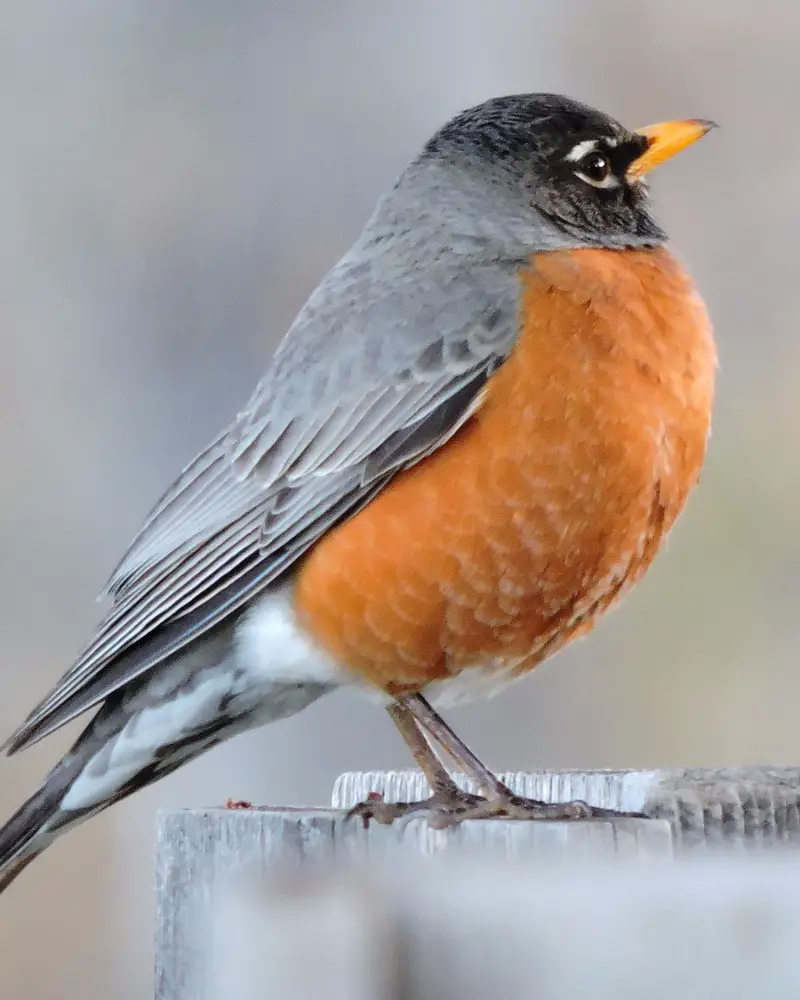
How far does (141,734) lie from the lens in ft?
7.97

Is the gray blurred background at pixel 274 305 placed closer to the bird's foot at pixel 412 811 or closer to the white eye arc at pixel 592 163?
the white eye arc at pixel 592 163

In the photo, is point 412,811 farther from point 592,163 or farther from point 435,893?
point 592,163

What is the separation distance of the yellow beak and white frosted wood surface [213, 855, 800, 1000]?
1660 millimetres

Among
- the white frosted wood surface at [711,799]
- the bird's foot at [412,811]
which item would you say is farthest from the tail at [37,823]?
the white frosted wood surface at [711,799]

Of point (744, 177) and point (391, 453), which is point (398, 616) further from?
point (744, 177)

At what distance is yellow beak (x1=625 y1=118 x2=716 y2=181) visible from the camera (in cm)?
269

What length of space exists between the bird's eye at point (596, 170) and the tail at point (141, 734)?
3.53 feet

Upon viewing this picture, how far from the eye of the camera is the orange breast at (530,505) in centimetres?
213

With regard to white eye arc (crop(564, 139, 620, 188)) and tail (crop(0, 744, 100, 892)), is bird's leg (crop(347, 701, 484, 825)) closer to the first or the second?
tail (crop(0, 744, 100, 892))

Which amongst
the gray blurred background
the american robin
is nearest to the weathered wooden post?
the american robin

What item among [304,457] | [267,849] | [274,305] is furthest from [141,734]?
[274,305]

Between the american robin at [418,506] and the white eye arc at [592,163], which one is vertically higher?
the white eye arc at [592,163]

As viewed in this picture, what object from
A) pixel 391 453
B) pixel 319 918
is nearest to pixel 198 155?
pixel 391 453

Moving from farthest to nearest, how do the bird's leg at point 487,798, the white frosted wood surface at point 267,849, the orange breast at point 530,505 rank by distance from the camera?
the orange breast at point 530,505
the bird's leg at point 487,798
the white frosted wood surface at point 267,849
